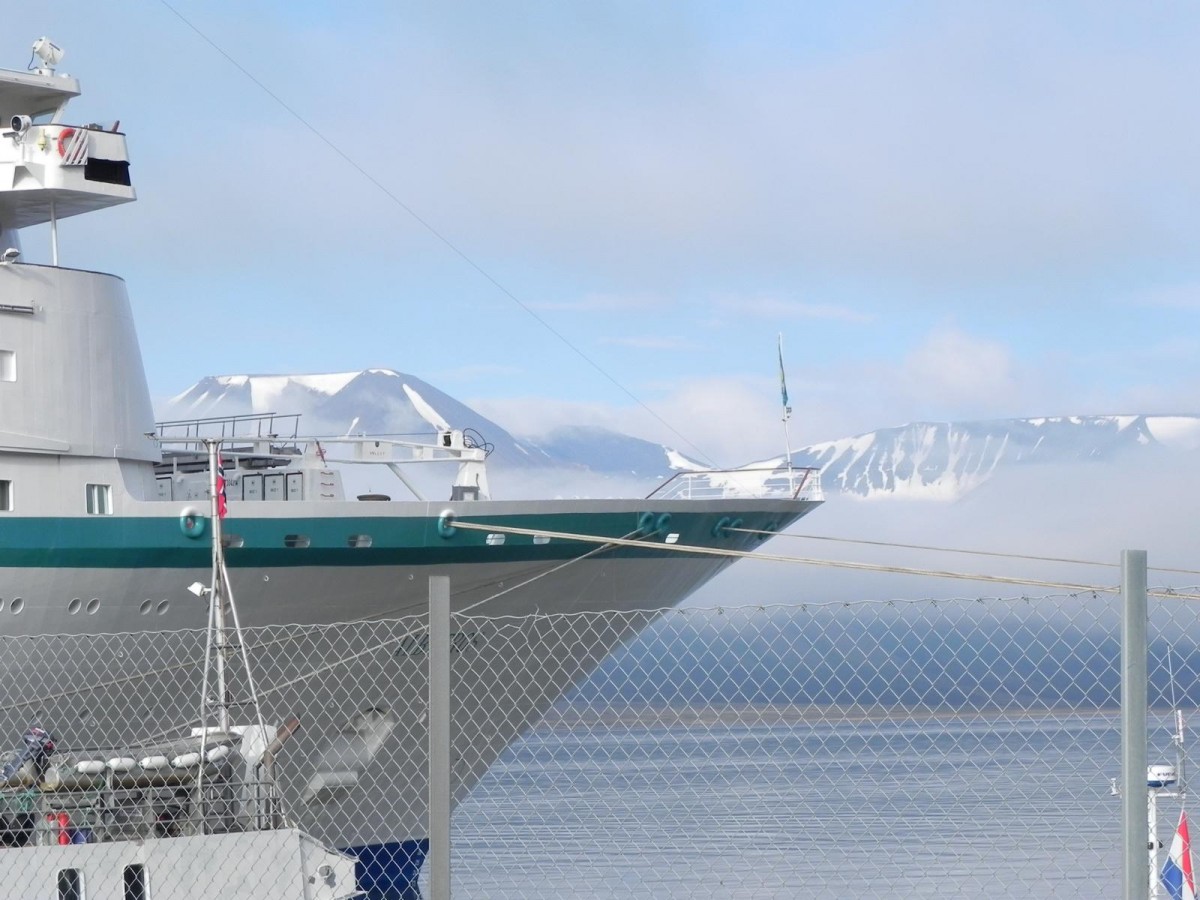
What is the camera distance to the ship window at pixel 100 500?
1495 cm

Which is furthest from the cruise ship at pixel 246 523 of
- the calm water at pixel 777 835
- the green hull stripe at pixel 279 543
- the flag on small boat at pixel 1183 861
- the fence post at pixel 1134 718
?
the fence post at pixel 1134 718

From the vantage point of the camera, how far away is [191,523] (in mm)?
15047

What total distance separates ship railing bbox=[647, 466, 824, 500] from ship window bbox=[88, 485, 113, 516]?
5.23 m

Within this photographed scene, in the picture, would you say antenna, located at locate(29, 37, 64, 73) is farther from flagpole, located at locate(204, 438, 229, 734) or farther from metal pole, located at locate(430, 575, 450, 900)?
metal pole, located at locate(430, 575, 450, 900)

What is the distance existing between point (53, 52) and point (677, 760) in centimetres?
5224

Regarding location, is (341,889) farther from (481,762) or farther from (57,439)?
(481,762)

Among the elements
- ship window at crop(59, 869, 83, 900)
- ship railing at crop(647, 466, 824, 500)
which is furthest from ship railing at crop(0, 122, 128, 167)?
ship window at crop(59, 869, 83, 900)

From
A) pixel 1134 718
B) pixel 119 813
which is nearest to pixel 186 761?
pixel 119 813

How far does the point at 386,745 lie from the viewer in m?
17.1

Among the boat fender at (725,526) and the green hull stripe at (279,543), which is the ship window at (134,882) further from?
the boat fender at (725,526)

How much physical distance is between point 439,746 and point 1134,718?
210 centimetres

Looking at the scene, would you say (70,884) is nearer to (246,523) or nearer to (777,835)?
(246,523)

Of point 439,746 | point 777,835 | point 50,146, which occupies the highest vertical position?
point 50,146

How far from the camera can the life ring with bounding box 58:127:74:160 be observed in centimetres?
1578
